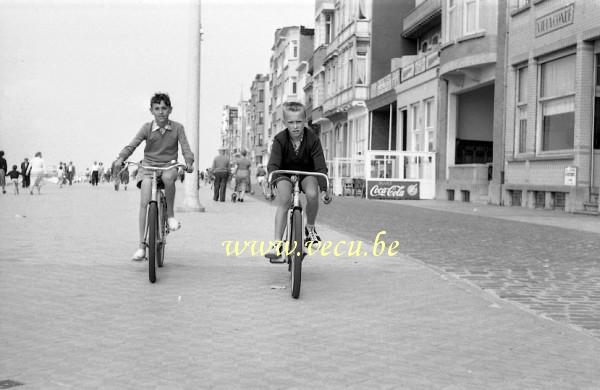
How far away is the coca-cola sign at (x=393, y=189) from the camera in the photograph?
1201 inches

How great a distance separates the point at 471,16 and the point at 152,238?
21.7 m

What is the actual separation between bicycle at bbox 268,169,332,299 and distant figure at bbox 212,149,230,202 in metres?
18.2

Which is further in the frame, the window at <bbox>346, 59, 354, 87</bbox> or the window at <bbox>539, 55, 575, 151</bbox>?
the window at <bbox>346, 59, 354, 87</bbox>

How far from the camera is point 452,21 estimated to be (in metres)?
28.0

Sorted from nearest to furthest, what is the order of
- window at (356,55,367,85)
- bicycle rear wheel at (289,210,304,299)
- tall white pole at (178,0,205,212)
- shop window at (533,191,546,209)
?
bicycle rear wheel at (289,210,304,299) → tall white pole at (178,0,205,212) → shop window at (533,191,546,209) → window at (356,55,367,85)

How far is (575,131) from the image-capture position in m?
20.4

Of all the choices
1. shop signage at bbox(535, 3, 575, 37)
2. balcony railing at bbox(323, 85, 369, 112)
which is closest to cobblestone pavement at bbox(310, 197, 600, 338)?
shop signage at bbox(535, 3, 575, 37)

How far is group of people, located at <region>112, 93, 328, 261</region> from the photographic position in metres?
6.90

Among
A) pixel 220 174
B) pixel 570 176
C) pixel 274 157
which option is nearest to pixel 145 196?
pixel 274 157

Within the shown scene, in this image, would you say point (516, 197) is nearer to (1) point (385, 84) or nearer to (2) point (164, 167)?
(1) point (385, 84)

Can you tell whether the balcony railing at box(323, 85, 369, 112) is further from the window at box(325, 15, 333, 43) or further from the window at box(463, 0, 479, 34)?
the window at box(463, 0, 479, 34)

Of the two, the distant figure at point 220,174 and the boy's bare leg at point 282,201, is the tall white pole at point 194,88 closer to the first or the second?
the distant figure at point 220,174

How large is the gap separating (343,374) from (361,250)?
6301 mm

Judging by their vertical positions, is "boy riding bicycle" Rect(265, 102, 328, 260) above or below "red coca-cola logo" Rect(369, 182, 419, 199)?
above
